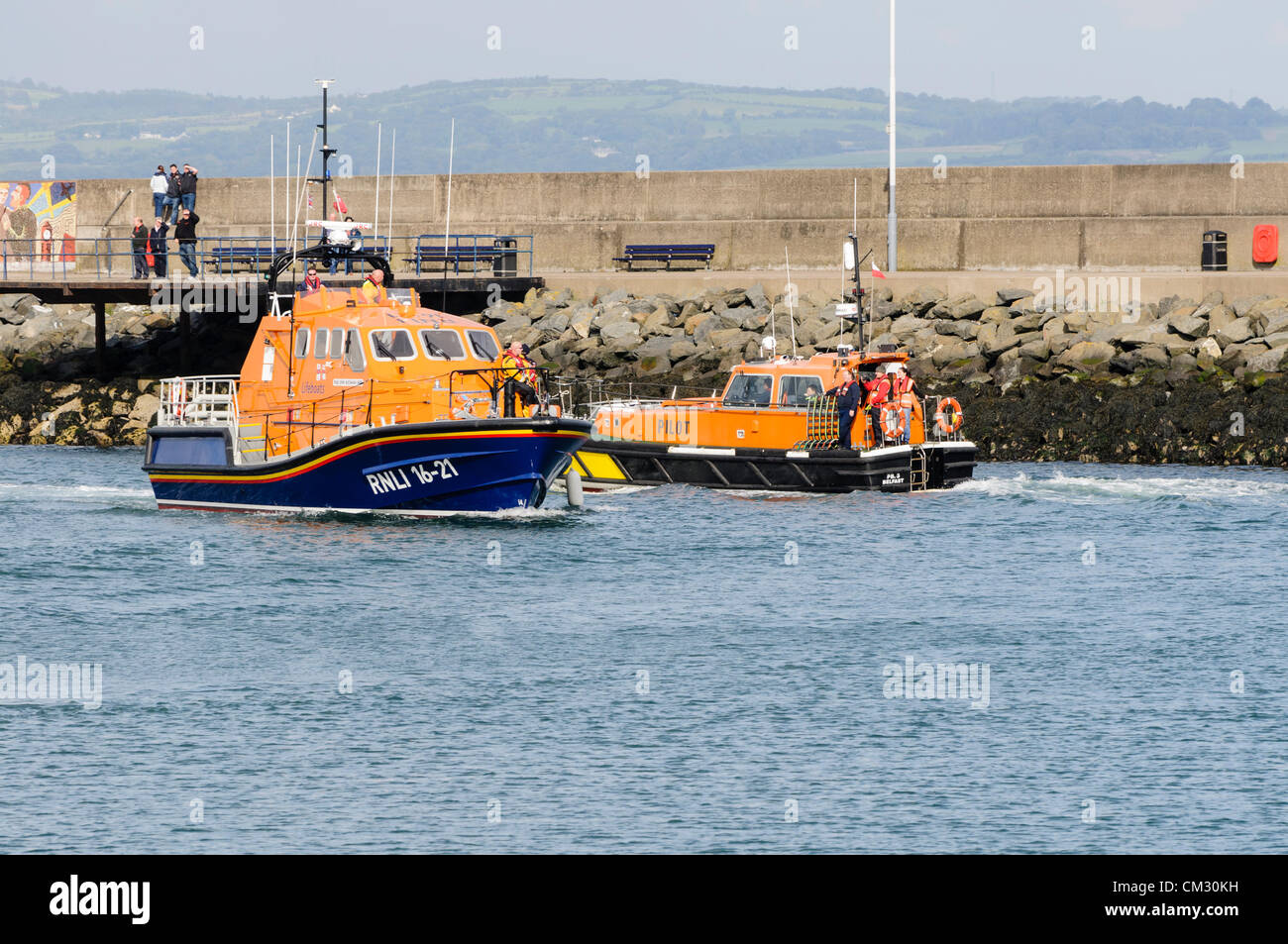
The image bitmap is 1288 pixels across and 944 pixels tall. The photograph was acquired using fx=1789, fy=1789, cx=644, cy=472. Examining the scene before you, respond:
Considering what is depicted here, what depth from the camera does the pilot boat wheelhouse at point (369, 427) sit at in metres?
20.4

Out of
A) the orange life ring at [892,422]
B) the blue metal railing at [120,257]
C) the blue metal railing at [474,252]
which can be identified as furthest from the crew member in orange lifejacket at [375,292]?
the blue metal railing at [120,257]

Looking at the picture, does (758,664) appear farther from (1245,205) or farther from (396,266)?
(396,266)

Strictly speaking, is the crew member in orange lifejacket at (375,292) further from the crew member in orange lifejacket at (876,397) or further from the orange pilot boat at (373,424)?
the crew member in orange lifejacket at (876,397)

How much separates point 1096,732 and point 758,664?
3.00m

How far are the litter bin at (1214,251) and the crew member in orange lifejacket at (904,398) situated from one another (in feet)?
38.5

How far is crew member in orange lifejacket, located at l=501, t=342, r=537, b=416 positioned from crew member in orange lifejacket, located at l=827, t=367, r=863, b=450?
441cm

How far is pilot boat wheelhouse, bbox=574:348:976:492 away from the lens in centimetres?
2330

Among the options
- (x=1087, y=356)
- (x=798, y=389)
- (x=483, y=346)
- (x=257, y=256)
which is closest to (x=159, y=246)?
(x=257, y=256)

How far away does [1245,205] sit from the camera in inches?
1326

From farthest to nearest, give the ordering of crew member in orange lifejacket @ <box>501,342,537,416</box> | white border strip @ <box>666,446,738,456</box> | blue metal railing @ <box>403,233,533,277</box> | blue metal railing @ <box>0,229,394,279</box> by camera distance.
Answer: blue metal railing @ <box>0,229,394,279</box> < blue metal railing @ <box>403,233,533,277</box> < white border strip @ <box>666,446,738,456</box> < crew member in orange lifejacket @ <box>501,342,537,416</box>

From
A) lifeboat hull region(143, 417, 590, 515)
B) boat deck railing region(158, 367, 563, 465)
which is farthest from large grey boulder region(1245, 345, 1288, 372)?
lifeboat hull region(143, 417, 590, 515)

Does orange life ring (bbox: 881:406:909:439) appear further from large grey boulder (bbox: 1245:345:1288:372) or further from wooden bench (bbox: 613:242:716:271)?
wooden bench (bbox: 613:242:716:271)

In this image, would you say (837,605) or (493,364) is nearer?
(837,605)

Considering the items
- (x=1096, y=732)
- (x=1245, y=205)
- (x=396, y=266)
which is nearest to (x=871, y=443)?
(x=1096, y=732)
